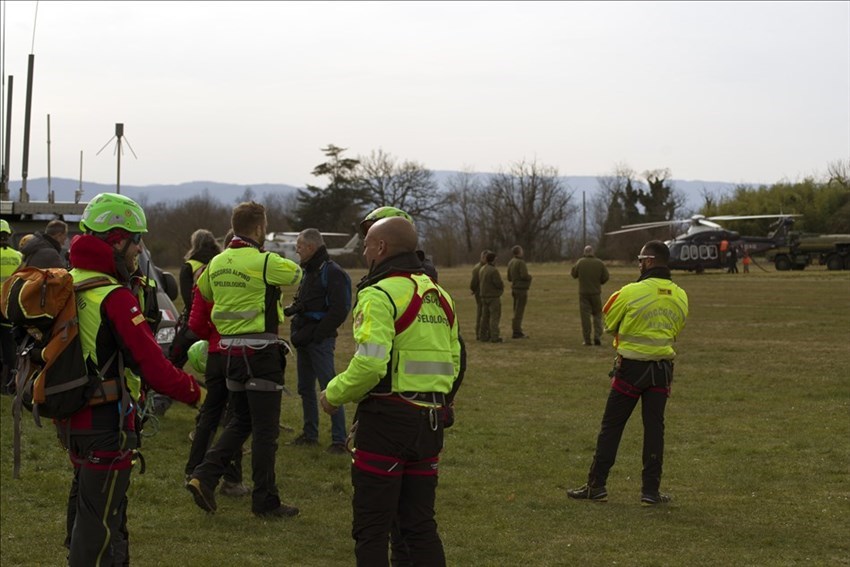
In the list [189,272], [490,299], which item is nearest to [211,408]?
[189,272]

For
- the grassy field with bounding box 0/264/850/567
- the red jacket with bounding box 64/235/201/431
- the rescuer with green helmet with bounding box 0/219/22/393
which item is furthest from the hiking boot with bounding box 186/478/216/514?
the rescuer with green helmet with bounding box 0/219/22/393

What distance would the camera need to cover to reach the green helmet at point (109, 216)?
17.8ft

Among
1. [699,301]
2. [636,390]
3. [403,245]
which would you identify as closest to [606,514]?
[636,390]

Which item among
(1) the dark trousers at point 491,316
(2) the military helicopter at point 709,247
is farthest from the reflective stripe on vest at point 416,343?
(2) the military helicopter at point 709,247

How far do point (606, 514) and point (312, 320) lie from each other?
3.22 m

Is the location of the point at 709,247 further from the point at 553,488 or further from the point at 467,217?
the point at 467,217

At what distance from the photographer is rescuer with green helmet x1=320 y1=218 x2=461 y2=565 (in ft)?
16.8

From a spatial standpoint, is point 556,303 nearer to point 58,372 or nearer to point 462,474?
point 462,474

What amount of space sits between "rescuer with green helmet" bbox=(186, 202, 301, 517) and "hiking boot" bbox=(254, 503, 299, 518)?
0.27 meters

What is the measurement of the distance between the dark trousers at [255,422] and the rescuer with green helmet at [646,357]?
2660mm

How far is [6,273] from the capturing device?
12734 mm

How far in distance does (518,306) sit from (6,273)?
14.1 m

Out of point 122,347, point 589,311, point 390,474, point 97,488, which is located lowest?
point 589,311

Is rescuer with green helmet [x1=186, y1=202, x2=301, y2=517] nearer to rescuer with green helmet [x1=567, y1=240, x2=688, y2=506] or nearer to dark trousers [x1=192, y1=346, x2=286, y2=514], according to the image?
dark trousers [x1=192, y1=346, x2=286, y2=514]
